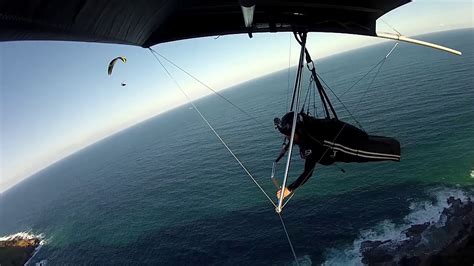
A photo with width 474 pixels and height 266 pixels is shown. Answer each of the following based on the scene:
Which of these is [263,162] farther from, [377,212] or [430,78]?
[430,78]

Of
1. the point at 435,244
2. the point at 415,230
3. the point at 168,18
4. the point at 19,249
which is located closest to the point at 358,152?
the point at 168,18

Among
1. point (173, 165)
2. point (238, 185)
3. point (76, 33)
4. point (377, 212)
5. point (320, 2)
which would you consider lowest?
point (377, 212)

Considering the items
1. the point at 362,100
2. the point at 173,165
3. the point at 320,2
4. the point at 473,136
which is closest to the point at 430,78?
the point at 362,100

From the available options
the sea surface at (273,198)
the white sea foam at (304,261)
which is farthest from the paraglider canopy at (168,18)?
the white sea foam at (304,261)

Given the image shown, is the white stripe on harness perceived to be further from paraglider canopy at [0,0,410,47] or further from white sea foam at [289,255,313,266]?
white sea foam at [289,255,313,266]

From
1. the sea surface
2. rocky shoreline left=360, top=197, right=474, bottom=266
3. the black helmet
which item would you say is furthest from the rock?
the black helmet

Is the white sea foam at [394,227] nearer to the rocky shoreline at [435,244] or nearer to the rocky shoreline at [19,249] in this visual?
the rocky shoreline at [435,244]

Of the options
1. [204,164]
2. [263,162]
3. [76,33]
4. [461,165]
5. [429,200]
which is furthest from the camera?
[204,164]
